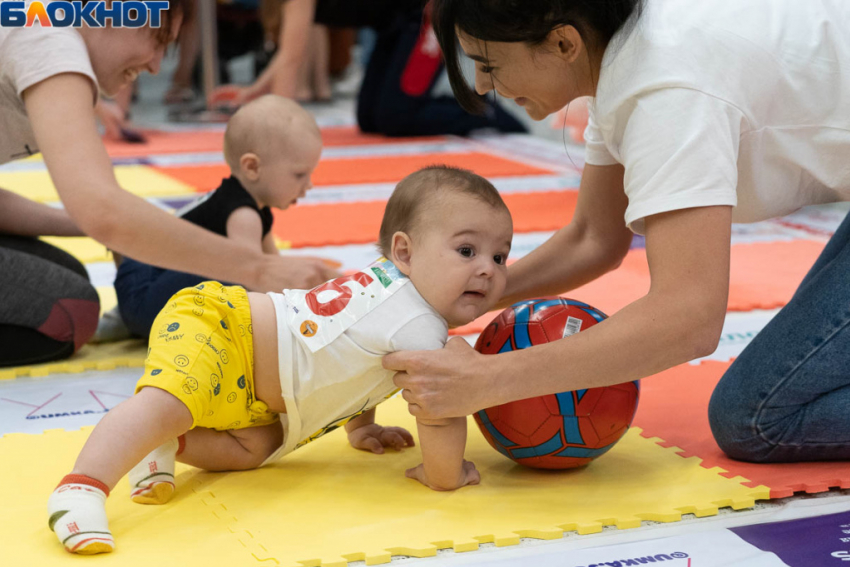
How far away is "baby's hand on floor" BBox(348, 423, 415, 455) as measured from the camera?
2.14 meters

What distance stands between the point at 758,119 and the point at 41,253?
216 centimetres

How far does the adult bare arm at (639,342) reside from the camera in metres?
1.62

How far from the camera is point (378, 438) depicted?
2.16 meters

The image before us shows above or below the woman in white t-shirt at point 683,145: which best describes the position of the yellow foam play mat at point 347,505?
below

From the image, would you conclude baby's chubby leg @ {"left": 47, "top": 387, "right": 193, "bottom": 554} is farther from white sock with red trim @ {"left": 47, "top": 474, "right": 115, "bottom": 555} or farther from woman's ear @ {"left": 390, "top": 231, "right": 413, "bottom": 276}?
woman's ear @ {"left": 390, "top": 231, "right": 413, "bottom": 276}

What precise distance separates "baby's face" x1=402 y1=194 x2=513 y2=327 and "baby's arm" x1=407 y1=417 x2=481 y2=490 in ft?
0.68

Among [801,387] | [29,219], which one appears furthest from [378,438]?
[29,219]

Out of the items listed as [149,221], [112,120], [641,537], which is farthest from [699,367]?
[112,120]

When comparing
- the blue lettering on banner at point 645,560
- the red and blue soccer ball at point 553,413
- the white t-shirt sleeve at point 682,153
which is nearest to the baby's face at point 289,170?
the red and blue soccer ball at point 553,413

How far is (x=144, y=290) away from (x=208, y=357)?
1082 millimetres

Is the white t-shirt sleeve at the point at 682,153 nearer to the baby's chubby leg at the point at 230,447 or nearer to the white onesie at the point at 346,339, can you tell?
the white onesie at the point at 346,339

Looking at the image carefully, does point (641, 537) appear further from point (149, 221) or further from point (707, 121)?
point (149, 221)

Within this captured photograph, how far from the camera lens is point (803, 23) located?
179cm

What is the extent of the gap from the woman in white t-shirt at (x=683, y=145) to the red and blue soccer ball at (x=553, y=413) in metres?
0.17
